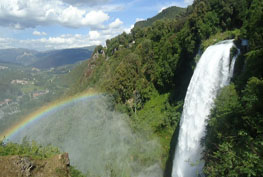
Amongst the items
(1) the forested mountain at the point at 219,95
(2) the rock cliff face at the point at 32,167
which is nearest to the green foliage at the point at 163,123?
(1) the forested mountain at the point at 219,95

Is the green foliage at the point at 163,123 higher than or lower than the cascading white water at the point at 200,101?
lower

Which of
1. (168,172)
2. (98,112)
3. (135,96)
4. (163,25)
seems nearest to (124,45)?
(163,25)

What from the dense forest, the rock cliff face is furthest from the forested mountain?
the rock cliff face

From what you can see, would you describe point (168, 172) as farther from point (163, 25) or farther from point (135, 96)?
point (163, 25)

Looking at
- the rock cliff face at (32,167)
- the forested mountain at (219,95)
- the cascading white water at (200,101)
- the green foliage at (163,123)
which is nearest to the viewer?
the rock cliff face at (32,167)

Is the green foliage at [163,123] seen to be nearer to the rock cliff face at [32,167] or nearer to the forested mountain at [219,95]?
the forested mountain at [219,95]

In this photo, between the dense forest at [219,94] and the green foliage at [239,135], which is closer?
the green foliage at [239,135]
